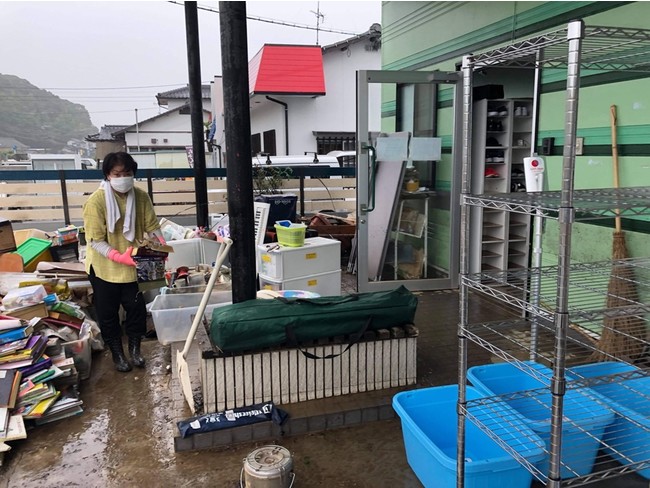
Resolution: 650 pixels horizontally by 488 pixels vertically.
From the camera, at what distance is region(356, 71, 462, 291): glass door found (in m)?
5.07

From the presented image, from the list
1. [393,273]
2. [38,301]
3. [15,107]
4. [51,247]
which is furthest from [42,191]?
[15,107]

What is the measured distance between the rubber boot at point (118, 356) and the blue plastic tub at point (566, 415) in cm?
248

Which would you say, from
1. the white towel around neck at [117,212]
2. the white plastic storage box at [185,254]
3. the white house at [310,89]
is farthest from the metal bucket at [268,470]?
the white house at [310,89]

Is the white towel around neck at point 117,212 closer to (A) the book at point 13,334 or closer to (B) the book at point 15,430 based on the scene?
(A) the book at point 13,334

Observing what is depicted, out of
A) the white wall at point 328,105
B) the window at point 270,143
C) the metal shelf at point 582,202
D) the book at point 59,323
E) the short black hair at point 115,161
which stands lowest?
the book at point 59,323

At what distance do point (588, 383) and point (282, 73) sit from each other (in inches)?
515

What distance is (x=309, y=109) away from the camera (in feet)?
47.0

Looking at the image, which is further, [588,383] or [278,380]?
[278,380]

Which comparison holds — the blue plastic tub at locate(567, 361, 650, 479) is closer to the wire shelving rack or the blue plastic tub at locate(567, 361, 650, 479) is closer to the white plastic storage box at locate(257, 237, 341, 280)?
the wire shelving rack

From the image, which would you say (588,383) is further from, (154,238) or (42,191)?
(42,191)

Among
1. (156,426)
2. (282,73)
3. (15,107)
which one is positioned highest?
(15,107)

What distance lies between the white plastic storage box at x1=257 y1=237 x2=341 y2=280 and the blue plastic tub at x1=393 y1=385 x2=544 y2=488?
2152 mm

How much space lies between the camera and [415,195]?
212 inches

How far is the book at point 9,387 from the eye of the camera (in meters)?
2.80
